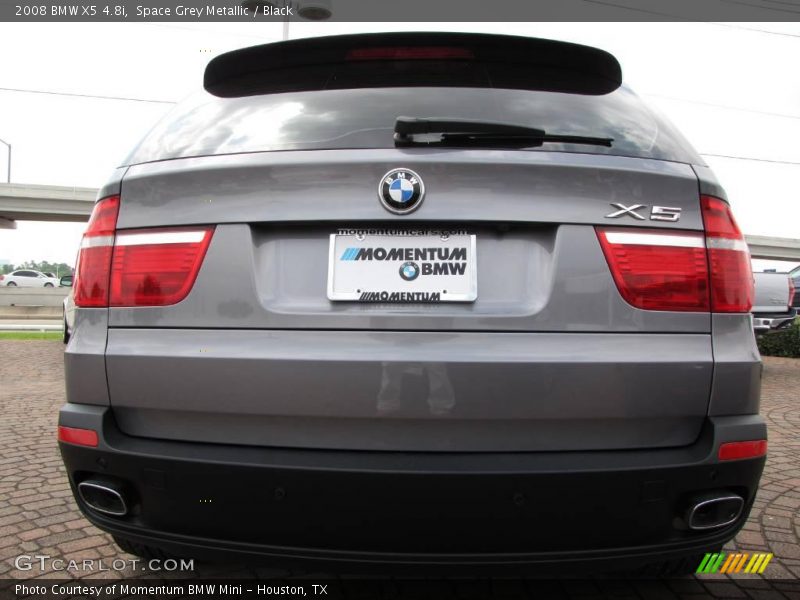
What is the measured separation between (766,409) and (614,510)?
528cm

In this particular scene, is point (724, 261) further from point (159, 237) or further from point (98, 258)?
point (98, 258)

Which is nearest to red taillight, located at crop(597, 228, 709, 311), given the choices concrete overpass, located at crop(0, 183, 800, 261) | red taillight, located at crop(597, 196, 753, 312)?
red taillight, located at crop(597, 196, 753, 312)

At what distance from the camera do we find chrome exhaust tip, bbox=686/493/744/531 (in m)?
1.58

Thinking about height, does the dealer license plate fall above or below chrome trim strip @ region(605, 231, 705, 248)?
below

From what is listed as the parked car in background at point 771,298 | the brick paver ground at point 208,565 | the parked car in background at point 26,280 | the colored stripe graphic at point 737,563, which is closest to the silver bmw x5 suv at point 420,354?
the brick paver ground at point 208,565

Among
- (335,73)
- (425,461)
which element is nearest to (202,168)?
(335,73)

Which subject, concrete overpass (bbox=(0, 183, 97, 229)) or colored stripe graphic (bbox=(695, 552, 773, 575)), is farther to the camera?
concrete overpass (bbox=(0, 183, 97, 229))

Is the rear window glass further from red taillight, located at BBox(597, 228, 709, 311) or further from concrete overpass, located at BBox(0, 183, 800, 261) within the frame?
concrete overpass, located at BBox(0, 183, 800, 261)

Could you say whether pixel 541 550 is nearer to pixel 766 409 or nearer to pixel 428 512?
pixel 428 512

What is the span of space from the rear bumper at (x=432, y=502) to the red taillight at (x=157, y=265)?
410 millimetres

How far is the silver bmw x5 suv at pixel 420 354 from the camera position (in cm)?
151

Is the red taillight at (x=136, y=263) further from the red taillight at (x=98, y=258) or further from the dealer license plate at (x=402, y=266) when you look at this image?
the dealer license plate at (x=402, y=266)

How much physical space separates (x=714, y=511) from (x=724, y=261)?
680 millimetres

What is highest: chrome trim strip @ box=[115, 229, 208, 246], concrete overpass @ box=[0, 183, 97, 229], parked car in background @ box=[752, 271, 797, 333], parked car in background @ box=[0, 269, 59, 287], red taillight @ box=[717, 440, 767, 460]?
concrete overpass @ box=[0, 183, 97, 229]
